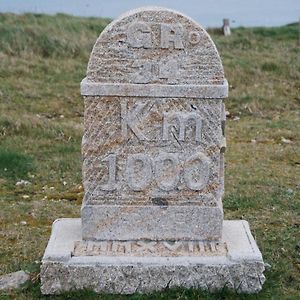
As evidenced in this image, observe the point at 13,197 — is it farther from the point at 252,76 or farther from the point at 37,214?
the point at 252,76

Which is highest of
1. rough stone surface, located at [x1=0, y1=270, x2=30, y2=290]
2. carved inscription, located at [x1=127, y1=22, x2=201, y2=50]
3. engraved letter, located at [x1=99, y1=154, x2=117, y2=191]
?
carved inscription, located at [x1=127, y1=22, x2=201, y2=50]

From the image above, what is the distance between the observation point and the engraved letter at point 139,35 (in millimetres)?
4566

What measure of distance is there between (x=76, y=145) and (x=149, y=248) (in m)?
4.05

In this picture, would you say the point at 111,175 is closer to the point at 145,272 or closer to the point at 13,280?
the point at 145,272

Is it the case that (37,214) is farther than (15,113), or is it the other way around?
(15,113)

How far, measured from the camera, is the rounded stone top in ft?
15.0

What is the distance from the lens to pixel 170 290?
15.2 ft

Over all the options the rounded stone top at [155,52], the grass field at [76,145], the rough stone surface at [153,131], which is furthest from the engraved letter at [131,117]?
the grass field at [76,145]

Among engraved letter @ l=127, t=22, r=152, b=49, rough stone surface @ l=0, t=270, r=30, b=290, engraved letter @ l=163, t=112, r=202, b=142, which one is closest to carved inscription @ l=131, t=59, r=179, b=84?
engraved letter @ l=127, t=22, r=152, b=49

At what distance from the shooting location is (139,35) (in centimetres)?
458

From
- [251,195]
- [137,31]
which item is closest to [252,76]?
[251,195]

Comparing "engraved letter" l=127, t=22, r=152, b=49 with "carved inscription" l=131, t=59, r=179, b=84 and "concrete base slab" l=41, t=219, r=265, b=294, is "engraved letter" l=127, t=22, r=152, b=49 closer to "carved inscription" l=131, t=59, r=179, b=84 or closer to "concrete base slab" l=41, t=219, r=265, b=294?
"carved inscription" l=131, t=59, r=179, b=84

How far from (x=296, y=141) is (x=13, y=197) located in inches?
159

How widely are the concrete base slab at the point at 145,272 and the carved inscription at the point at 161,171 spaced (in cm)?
49
